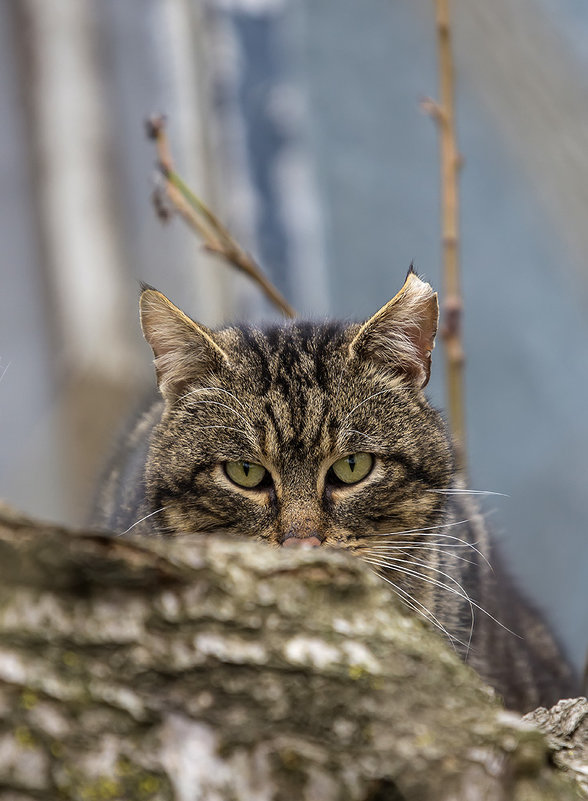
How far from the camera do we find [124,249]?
18.1 ft

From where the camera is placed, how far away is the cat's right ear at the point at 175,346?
192 cm

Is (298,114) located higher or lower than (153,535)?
higher

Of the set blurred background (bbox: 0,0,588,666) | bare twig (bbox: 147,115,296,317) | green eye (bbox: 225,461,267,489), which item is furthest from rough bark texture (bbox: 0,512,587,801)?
blurred background (bbox: 0,0,588,666)

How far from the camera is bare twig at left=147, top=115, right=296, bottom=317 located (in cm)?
200

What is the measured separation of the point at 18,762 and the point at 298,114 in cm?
430

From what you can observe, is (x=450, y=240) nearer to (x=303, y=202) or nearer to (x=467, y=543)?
(x=467, y=543)

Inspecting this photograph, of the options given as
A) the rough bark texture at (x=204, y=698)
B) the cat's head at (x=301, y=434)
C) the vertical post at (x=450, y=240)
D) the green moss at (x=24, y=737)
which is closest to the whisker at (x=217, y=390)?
the cat's head at (x=301, y=434)

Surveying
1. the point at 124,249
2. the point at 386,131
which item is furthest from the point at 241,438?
the point at 124,249

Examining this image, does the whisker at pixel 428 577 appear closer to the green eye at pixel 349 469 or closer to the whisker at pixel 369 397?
the green eye at pixel 349 469

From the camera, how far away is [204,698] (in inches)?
37.0

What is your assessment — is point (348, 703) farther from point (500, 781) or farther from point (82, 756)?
point (82, 756)

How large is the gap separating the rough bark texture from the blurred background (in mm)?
1744

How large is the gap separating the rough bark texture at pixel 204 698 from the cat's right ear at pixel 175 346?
3.32 ft

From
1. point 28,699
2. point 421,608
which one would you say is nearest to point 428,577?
point 421,608
